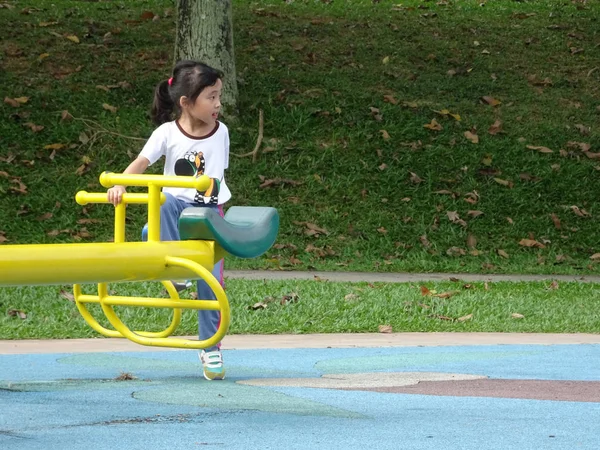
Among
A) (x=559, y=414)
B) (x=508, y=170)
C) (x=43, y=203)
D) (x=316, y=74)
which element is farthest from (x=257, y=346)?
(x=316, y=74)

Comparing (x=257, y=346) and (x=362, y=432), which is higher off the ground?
(x=362, y=432)

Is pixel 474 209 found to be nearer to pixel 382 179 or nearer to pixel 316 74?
pixel 382 179

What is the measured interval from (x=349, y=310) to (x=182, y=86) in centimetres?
325

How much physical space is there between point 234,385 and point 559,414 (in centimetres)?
158

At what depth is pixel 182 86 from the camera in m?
5.48

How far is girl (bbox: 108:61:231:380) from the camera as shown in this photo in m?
5.40

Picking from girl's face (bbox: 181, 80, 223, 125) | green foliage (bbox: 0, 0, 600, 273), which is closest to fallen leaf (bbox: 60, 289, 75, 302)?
green foliage (bbox: 0, 0, 600, 273)

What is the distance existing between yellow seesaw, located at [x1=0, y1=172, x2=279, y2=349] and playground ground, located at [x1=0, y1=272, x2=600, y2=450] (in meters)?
0.37

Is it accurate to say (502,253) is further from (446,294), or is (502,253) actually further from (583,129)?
(583,129)

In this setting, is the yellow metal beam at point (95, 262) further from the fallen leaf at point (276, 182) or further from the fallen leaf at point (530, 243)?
the fallen leaf at point (276, 182)

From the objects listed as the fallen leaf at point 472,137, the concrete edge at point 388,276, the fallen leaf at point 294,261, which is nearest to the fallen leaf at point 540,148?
the fallen leaf at point 472,137

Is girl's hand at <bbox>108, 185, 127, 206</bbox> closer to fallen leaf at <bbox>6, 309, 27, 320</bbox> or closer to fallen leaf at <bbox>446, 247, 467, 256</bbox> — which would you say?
fallen leaf at <bbox>6, 309, 27, 320</bbox>

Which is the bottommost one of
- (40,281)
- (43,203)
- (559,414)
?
(43,203)

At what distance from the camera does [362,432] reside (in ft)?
13.8
